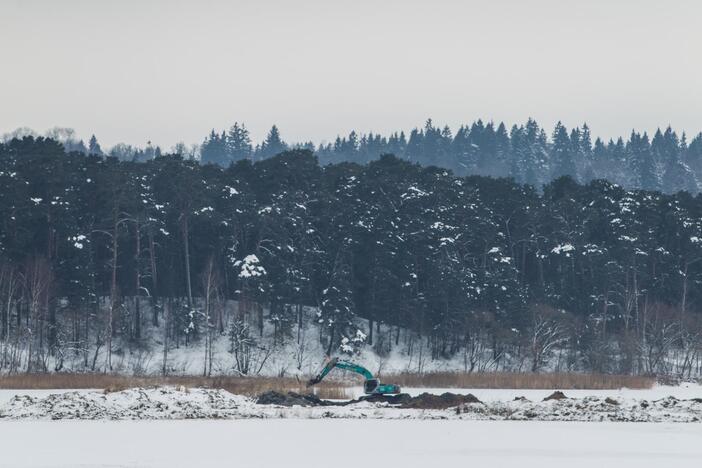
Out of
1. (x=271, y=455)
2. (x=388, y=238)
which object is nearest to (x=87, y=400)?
(x=271, y=455)

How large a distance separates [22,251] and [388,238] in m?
27.3

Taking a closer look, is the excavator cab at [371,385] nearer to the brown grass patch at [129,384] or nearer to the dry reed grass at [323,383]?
the brown grass patch at [129,384]

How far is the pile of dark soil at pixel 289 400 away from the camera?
41531mm

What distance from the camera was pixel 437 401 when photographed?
41.3 metres

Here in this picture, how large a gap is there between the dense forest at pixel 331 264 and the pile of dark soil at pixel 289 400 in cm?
3043

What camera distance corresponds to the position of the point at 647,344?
83.0 meters

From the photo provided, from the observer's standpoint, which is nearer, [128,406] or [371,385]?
[128,406]

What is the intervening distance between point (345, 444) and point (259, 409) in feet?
32.0

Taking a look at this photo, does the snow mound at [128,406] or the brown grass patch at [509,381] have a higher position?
the brown grass patch at [509,381]

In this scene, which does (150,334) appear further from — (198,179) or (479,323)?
(479,323)

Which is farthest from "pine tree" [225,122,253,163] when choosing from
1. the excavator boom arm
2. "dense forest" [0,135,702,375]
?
the excavator boom arm

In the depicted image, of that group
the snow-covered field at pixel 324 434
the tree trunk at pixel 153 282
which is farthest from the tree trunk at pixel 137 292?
the snow-covered field at pixel 324 434

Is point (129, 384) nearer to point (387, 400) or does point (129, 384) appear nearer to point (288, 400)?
point (288, 400)

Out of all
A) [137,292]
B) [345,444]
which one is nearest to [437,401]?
[345,444]
